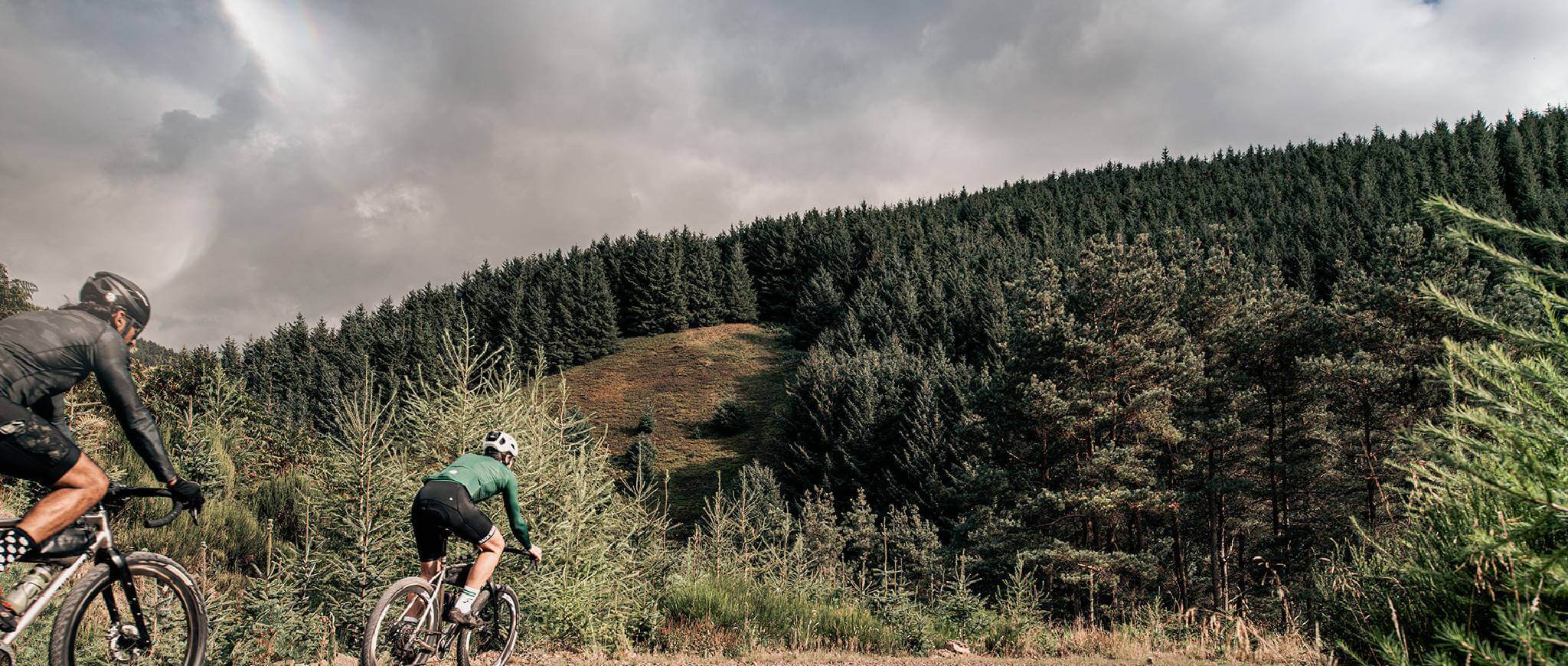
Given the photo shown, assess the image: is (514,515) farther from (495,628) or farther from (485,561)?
(495,628)

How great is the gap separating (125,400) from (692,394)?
242 ft

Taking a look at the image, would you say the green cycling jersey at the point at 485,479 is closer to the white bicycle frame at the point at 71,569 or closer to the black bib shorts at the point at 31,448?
A: the white bicycle frame at the point at 71,569

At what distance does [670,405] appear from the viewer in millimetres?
74375

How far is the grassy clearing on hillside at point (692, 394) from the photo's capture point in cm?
6084

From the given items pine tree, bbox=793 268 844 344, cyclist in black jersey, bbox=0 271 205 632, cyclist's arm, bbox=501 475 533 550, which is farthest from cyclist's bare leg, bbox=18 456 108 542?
pine tree, bbox=793 268 844 344

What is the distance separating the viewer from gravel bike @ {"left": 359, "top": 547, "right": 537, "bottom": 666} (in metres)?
5.28

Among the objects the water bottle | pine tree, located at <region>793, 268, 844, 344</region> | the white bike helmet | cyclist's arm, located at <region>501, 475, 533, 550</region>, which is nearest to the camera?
the water bottle

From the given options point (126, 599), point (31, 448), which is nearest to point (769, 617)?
point (126, 599)

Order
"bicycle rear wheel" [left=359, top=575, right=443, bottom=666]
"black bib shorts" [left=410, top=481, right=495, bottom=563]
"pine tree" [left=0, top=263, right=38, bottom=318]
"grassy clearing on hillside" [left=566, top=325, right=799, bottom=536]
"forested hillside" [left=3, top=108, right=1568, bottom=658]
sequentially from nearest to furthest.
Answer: "bicycle rear wheel" [left=359, top=575, right=443, bottom=666] → "black bib shorts" [left=410, top=481, right=495, bottom=563] → "forested hillside" [left=3, top=108, right=1568, bottom=658] → "pine tree" [left=0, top=263, right=38, bottom=318] → "grassy clearing on hillside" [left=566, top=325, right=799, bottom=536]

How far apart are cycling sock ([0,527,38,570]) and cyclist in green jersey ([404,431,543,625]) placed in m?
2.10

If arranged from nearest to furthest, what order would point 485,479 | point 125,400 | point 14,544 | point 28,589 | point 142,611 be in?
point 14,544 < point 28,589 < point 125,400 < point 142,611 < point 485,479

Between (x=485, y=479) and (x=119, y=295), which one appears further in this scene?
(x=485, y=479)

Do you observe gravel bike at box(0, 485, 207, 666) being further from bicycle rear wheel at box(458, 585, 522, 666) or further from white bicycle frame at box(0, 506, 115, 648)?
bicycle rear wheel at box(458, 585, 522, 666)

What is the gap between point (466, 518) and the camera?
5.53 metres
